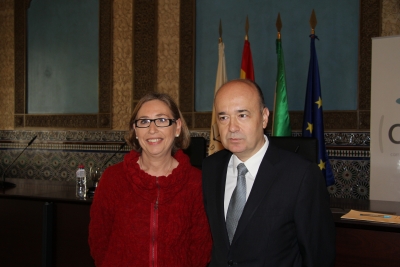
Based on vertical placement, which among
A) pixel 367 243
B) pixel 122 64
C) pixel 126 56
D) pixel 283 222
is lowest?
pixel 367 243

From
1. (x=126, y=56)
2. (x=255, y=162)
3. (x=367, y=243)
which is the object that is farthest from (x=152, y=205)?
(x=126, y=56)

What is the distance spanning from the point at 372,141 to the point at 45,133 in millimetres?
4325

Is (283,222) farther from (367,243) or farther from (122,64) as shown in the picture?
(122,64)

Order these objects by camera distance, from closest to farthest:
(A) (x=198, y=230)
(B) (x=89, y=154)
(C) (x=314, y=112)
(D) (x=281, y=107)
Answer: (A) (x=198, y=230) → (C) (x=314, y=112) → (D) (x=281, y=107) → (B) (x=89, y=154)

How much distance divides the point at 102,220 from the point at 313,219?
Result: 3.11ft

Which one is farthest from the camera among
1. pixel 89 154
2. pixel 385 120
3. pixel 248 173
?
pixel 89 154

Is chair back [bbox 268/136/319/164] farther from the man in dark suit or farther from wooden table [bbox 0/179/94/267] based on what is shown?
wooden table [bbox 0/179/94/267]

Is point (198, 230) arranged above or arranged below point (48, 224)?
above

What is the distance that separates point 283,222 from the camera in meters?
1.55

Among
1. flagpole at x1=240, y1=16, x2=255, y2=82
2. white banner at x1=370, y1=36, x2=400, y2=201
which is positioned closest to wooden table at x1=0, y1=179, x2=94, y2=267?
flagpole at x1=240, y1=16, x2=255, y2=82

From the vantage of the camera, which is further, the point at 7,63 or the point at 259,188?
the point at 7,63

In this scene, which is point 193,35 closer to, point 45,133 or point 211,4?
point 211,4

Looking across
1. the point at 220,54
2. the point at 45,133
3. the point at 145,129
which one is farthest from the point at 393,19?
the point at 45,133

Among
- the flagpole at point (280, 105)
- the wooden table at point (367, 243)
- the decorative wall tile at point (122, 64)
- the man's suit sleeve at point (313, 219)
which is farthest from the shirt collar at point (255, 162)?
the decorative wall tile at point (122, 64)
